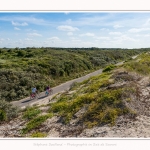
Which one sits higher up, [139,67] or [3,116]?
[139,67]

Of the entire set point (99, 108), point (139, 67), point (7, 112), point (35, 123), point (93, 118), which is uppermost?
point (139, 67)

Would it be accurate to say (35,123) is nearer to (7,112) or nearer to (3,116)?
(3,116)

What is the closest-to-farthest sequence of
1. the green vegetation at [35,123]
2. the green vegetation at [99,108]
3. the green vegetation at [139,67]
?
the green vegetation at [99,108] → the green vegetation at [35,123] → the green vegetation at [139,67]

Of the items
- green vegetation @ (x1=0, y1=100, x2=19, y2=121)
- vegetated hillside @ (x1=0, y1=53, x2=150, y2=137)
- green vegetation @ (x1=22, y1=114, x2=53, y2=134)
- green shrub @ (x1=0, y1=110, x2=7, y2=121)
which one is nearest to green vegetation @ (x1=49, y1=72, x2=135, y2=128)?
vegetated hillside @ (x1=0, y1=53, x2=150, y2=137)

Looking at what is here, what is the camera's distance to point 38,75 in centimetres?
3009

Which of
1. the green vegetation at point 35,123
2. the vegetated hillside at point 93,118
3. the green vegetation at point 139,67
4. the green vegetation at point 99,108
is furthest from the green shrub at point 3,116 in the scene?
the green vegetation at point 139,67

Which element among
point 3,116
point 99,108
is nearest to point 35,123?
point 3,116

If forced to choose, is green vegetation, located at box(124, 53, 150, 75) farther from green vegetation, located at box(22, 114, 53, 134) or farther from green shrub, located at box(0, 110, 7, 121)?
green shrub, located at box(0, 110, 7, 121)

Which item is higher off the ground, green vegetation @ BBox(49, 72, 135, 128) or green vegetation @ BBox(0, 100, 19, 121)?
green vegetation @ BBox(49, 72, 135, 128)

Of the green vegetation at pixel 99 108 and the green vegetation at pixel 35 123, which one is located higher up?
the green vegetation at pixel 99 108

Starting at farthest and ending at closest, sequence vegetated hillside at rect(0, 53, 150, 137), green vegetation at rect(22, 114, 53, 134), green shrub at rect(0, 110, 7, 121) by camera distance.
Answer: green shrub at rect(0, 110, 7, 121)
green vegetation at rect(22, 114, 53, 134)
vegetated hillside at rect(0, 53, 150, 137)

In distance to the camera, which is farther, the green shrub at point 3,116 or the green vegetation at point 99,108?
the green shrub at point 3,116

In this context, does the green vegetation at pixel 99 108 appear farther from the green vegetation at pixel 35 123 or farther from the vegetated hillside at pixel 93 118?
the green vegetation at pixel 35 123

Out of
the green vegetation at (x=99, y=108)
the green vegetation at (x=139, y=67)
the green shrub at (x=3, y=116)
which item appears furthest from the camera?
the green vegetation at (x=139, y=67)
